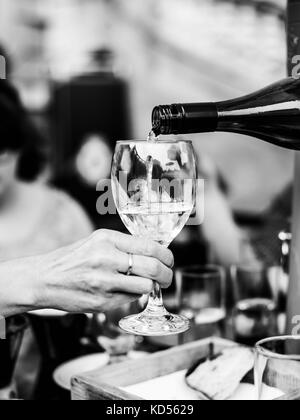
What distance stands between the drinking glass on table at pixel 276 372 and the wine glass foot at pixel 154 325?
93 millimetres

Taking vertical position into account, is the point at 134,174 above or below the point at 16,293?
above

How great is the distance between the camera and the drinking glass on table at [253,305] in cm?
112

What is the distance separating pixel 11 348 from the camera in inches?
36.1

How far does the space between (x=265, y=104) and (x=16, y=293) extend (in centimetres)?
45

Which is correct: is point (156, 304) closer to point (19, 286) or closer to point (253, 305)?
point (19, 286)

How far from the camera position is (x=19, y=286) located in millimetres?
760

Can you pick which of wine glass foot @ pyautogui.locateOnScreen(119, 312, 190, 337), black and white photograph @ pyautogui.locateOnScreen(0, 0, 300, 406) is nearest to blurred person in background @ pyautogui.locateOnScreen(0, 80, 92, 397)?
black and white photograph @ pyautogui.locateOnScreen(0, 0, 300, 406)

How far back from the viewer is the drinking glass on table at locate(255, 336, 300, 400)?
68 centimetres

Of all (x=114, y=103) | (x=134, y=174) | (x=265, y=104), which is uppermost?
(x=114, y=103)

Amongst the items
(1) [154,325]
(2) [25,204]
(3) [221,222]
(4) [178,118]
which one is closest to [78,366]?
(1) [154,325]

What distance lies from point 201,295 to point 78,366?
266mm

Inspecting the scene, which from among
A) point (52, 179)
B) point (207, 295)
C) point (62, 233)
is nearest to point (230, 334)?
point (207, 295)

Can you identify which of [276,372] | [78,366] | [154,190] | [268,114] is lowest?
[78,366]

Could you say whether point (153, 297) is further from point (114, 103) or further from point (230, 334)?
point (114, 103)
